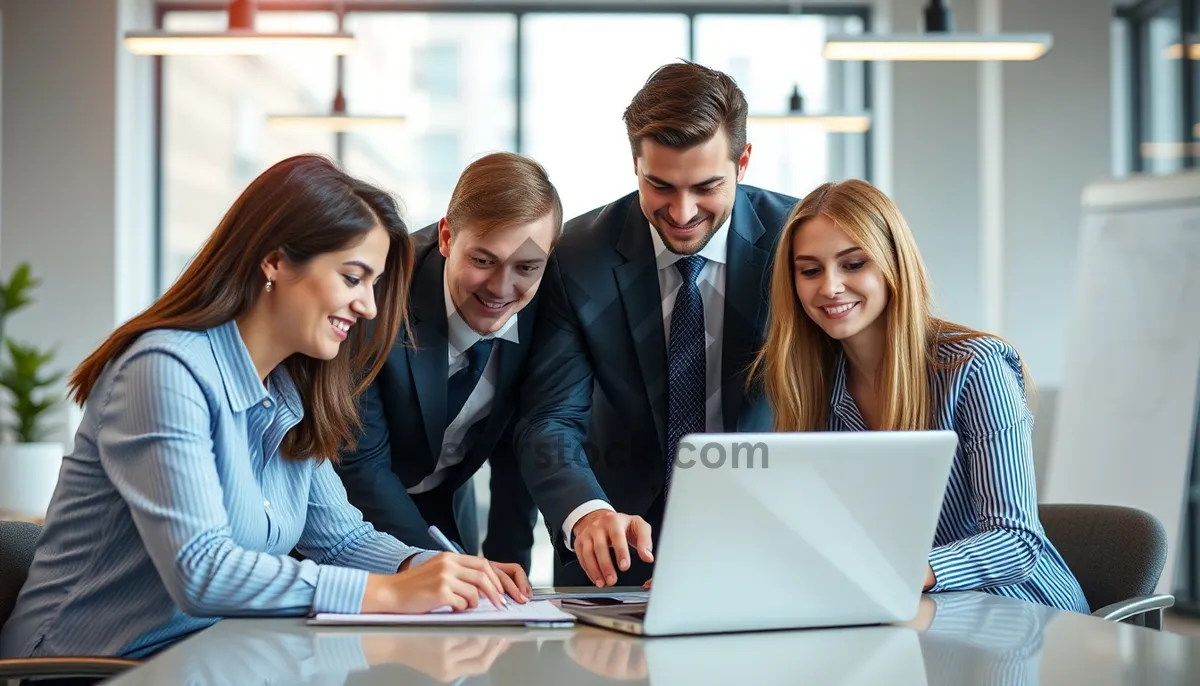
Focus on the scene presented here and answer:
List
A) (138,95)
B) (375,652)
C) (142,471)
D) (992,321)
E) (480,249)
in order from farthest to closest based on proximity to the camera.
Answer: (138,95) < (992,321) < (480,249) < (142,471) < (375,652)

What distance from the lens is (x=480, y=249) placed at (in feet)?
7.00

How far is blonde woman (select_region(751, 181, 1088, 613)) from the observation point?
1.82 m

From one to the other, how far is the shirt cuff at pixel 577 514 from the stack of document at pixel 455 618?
17.4 inches

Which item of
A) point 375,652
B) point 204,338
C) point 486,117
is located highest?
point 486,117

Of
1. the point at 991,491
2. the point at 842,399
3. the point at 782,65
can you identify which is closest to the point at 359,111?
the point at 782,65

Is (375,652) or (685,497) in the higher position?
(685,497)

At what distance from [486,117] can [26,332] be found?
286 cm

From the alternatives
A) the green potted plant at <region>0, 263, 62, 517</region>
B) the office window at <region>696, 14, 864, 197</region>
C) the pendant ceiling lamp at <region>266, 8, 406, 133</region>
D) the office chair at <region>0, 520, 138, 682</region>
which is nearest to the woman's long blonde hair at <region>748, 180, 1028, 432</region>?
the office chair at <region>0, 520, 138, 682</region>

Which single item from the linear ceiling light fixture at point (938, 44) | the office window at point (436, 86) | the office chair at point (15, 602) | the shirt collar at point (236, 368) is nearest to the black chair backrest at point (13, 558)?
the office chair at point (15, 602)

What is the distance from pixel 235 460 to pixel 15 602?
405 mm

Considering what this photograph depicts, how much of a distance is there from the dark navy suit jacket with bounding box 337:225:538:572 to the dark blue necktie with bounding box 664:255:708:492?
297 millimetres

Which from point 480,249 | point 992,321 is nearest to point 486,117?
point 992,321

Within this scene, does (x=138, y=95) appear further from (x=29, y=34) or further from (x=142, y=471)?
(x=142, y=471)

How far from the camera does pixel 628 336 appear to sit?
2.38m
